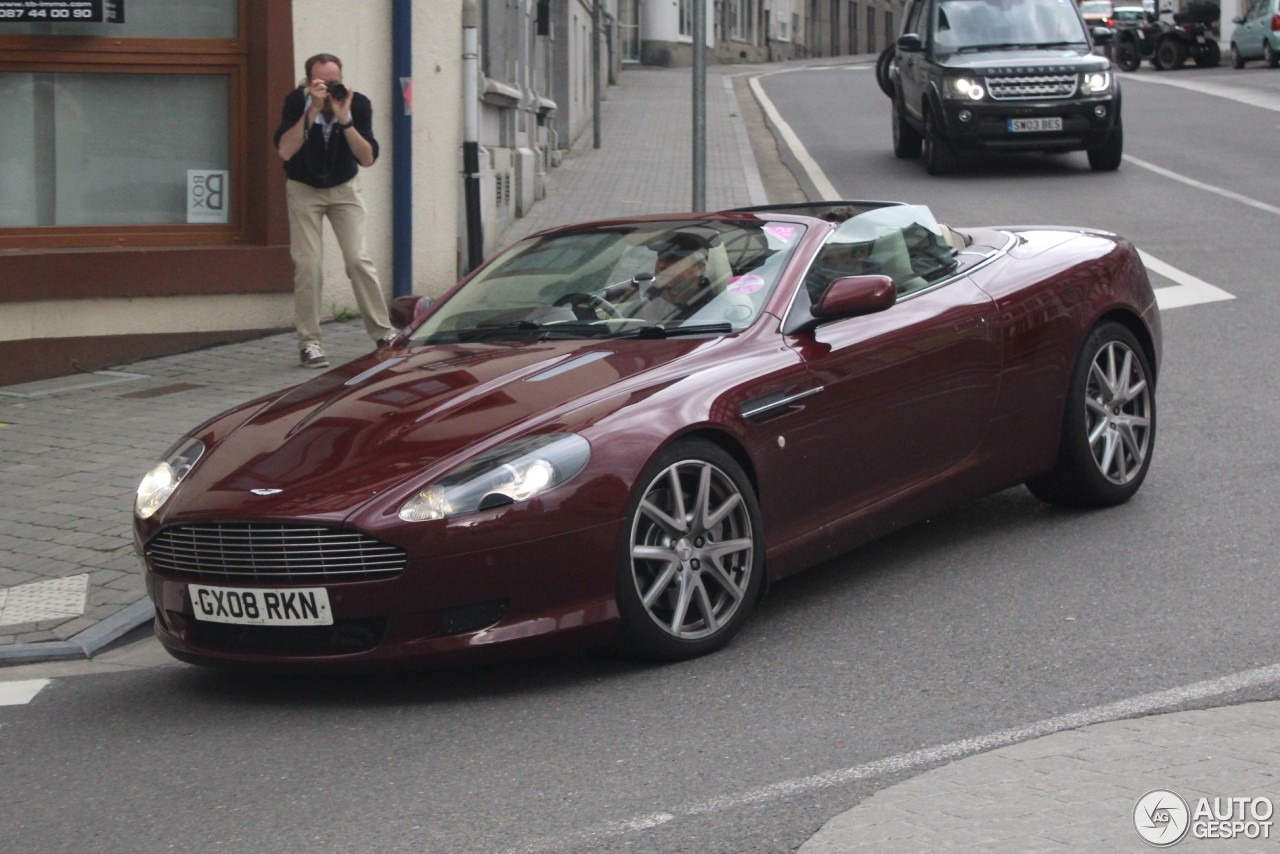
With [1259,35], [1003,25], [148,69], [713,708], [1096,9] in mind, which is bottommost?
[713,708]

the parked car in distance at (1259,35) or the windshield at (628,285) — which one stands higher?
the parked car in distance at (1259,35)

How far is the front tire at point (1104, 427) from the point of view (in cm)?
683

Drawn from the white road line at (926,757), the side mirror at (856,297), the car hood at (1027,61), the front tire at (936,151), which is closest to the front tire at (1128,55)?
the car hood at (1027,61)

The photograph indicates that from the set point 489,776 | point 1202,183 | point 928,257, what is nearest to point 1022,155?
point 1202,183

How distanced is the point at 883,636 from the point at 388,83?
26.8 feet

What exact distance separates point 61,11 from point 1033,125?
35.7ft

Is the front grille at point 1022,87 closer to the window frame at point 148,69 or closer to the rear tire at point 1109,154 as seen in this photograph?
the rear tire at point 1109,154

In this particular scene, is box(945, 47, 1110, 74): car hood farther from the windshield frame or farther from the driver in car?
the driver in car

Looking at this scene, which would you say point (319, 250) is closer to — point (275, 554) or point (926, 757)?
point (275, 554)

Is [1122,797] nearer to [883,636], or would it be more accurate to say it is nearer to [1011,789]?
[1011,789]

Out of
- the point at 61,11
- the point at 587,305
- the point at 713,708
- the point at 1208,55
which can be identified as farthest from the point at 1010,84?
the point at 1208,55

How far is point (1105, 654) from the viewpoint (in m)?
5.15

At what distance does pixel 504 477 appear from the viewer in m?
4.91

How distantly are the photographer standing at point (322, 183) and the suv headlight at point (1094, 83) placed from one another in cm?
1042
